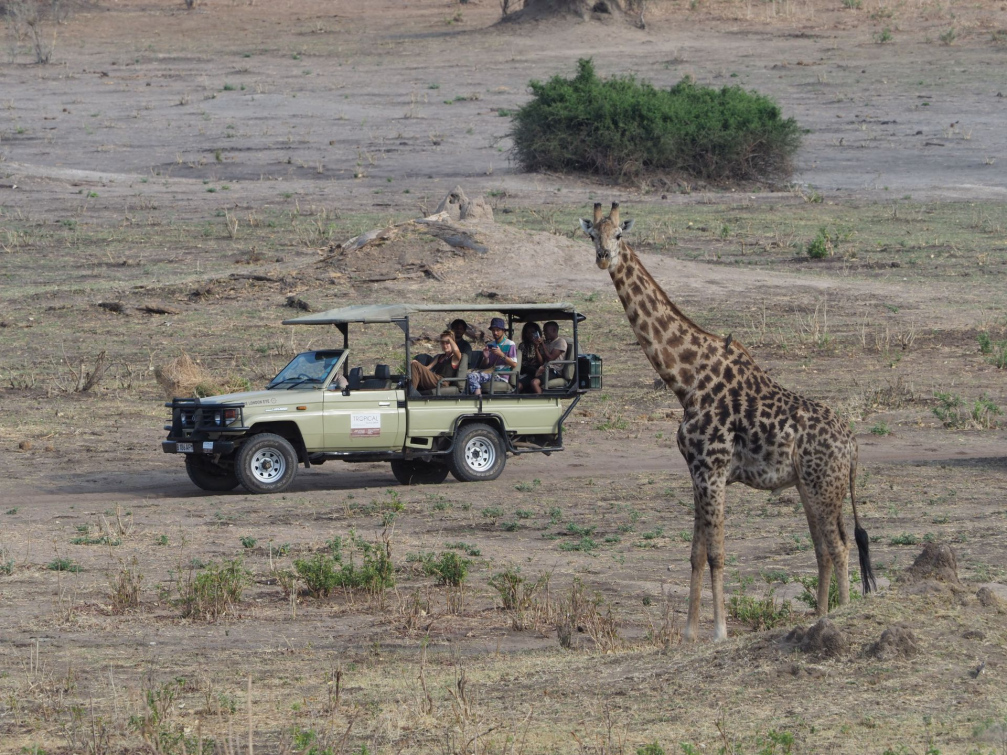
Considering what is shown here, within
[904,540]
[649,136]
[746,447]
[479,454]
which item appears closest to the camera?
[746,447]

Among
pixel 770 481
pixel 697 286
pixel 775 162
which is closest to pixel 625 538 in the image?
pixel 770 481

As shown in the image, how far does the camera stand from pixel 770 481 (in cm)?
990

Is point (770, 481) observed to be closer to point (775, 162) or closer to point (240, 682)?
point (240, 682)

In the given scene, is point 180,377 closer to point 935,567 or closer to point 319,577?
point 319,577

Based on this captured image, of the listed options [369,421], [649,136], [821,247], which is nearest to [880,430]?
[369,421]

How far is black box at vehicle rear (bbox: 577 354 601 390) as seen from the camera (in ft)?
54.9

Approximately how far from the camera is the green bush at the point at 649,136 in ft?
134

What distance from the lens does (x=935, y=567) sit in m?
8.73

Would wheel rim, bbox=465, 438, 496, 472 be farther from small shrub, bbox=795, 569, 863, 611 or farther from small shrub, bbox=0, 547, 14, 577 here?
small shrub, bbox=795, 569, 863, 611

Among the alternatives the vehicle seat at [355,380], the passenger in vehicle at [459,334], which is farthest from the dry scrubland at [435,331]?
the passenger in vehicle at [459,334]

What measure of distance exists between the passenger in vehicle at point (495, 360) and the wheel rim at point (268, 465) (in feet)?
7.07

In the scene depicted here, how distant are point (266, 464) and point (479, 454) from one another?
2277 millimetres

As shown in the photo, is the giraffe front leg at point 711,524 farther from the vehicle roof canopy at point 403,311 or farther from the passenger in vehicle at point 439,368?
the passenger in vehicle at point 439,368

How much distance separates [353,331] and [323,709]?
1847 centimetres
